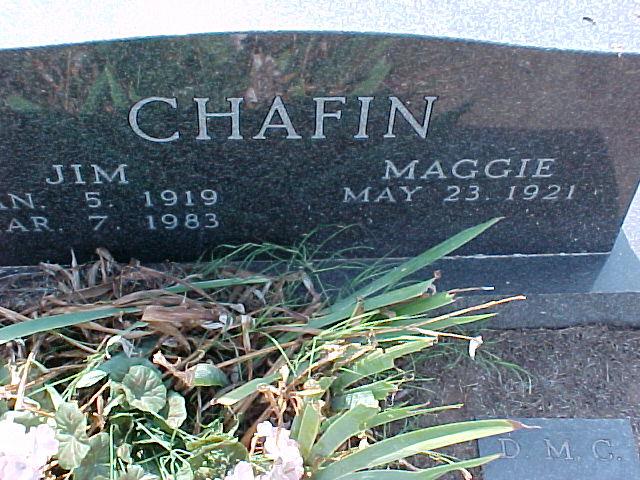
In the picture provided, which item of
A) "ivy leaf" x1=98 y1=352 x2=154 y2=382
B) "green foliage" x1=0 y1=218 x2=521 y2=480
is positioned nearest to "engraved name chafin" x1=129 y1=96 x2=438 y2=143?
"green foliage" x1=0 y1=218 x2=521 y2=480

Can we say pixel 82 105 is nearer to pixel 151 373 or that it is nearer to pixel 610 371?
pixel 151 373

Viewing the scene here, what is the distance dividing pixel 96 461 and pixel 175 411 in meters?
0.18

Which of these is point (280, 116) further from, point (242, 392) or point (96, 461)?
point (96, 461)

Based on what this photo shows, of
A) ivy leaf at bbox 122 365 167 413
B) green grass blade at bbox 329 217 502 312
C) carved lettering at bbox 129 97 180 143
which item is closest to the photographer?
ivy leaf at bbox 122 365 167 413

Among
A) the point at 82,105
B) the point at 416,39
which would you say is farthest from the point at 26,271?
the point at 416,39

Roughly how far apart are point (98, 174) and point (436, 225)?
866mm

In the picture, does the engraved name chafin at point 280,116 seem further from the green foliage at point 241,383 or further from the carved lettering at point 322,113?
the green foliage at point 241,383

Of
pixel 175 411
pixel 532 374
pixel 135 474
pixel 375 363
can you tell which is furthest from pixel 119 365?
pixel 532 374

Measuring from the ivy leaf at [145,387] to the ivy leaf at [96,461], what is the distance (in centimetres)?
10

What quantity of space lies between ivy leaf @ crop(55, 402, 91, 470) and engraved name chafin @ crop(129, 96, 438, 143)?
25.1 inches

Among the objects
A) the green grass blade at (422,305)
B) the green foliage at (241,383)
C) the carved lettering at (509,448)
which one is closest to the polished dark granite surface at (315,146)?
the green foliage at (241,383)

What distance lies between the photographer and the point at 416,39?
5.56 feet

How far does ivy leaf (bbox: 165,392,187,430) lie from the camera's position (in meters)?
1.64

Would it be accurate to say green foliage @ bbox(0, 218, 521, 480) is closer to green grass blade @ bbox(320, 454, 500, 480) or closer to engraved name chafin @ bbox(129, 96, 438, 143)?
green grass blade @ bbox(320, 454, 500, 480)
